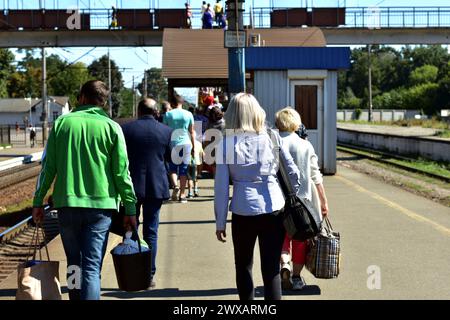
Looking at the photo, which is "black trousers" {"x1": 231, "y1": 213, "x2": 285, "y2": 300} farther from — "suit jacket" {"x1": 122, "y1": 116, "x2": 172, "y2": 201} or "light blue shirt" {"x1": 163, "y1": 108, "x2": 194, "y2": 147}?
"light blue shirt" {"x1": 163, "y1": 108, "x2": 194, "y2": 147}

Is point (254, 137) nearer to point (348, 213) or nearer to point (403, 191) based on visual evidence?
point (348, 213)

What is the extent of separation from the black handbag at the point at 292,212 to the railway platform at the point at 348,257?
123 cm

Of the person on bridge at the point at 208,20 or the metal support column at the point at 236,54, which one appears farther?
the person on bridge at the point at 208,20

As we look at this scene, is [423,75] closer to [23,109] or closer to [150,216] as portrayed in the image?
[23,109]

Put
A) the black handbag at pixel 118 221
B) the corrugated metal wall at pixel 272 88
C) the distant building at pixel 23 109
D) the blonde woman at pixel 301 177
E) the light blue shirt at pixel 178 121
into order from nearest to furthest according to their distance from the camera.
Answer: the black handbag at pixel 118 221 → the blonde woman at pixel 301 177 → the light blue shirt at pixel 178 121 → the corrugated metal wall at pixel 272 88 → the distant building at pixel 23 109

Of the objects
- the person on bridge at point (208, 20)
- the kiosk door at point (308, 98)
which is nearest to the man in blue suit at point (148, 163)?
the kiosk door at point (308, 98)

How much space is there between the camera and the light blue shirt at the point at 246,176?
568cm

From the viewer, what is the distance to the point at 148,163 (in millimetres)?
7324

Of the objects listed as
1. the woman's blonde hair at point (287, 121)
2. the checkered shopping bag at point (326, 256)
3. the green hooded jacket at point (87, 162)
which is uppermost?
the woman's blonde hair at point (287, 121)

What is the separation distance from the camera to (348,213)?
1279 centimetres

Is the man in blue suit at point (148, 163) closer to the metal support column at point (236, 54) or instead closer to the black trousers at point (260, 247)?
the black trousers at point (260, 247)

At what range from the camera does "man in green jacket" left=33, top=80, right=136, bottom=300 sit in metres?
5.60
